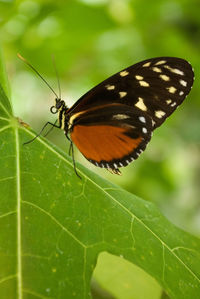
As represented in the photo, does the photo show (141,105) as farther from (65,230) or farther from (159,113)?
(65,230)

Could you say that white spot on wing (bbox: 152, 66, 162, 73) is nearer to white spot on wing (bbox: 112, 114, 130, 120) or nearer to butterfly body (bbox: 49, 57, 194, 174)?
butterfly body (bbox: 49, 57, 194, 174)

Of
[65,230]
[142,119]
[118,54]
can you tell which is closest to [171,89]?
[142,119]

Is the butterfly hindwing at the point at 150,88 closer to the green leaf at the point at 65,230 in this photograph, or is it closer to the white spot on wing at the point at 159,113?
the white spot on wing at the point at 159,113

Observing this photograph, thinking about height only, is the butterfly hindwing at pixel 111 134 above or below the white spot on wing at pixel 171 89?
below

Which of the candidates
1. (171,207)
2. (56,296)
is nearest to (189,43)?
(171,207)

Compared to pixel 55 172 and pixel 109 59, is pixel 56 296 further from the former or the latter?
pixel 109 59

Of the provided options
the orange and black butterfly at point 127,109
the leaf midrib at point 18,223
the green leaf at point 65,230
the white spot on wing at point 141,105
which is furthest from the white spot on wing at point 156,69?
the leaf midrib at point 18,223
